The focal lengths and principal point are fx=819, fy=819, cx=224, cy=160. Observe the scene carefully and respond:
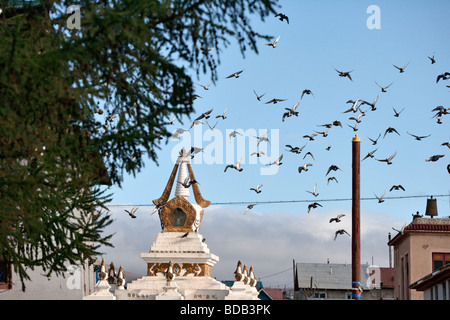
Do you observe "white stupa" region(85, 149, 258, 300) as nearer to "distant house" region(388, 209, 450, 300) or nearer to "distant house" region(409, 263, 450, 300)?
"distant house" region(409, 263, 450, 300)

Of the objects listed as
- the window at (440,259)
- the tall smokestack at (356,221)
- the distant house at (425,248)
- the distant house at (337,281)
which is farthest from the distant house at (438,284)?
the distant house at (337,281)

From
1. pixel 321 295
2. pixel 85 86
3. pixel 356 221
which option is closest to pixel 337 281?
pixel 321 295

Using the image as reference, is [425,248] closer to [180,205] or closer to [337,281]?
[180,205]

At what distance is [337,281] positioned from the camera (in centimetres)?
7975

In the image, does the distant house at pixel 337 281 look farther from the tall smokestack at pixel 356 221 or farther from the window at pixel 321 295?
the tall smokestack at pixel 356 221

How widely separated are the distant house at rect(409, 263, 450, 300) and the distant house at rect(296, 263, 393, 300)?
37162 millimetres

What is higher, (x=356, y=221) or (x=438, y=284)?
(x=356, y=221)

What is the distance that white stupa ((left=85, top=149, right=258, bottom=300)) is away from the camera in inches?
1608

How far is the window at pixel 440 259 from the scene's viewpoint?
4769 cm

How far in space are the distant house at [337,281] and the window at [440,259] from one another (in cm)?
2798

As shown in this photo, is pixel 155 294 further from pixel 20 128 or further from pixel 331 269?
pixel 331 269

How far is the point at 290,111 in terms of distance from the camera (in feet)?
100

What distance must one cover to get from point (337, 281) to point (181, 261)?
38756 millimetres
